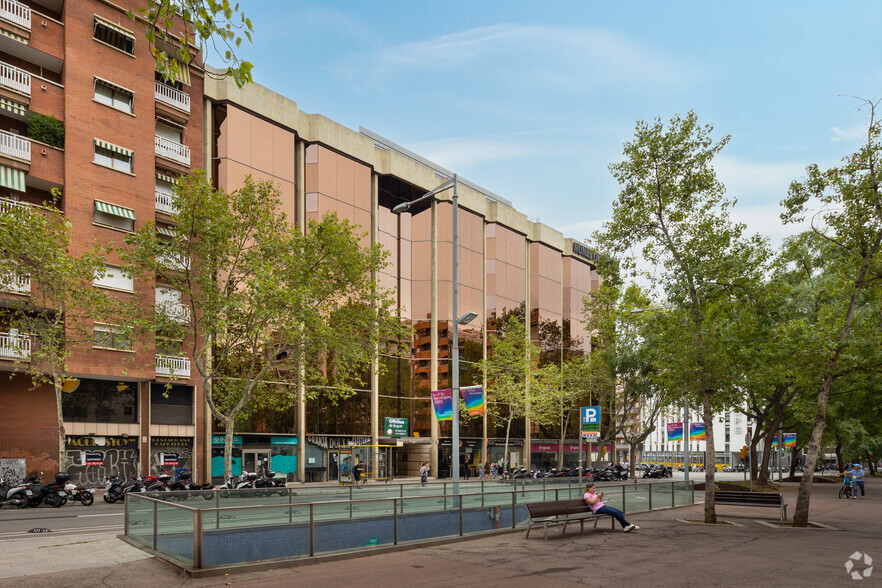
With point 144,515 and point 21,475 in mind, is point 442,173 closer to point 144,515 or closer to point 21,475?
point 21,475

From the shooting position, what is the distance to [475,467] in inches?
2248

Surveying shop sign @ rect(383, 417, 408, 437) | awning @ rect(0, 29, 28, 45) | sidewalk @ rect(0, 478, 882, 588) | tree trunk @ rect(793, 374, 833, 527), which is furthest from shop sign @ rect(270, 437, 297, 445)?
tree trunk @ rect(793, 374, 833, 527)

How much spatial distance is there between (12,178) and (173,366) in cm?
1018

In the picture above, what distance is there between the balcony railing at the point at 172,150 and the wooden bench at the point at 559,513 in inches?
1079

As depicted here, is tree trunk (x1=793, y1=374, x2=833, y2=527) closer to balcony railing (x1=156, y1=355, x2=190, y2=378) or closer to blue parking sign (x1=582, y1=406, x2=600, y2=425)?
blue parking sign (x1=582, y1=406, x2=600, y2=425)

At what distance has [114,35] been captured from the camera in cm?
3516

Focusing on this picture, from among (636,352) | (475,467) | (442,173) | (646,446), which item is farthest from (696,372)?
(646,446)

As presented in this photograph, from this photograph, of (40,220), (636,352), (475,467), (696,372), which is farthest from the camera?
(475,467)

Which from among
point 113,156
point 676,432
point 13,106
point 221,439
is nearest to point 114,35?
point 113,156

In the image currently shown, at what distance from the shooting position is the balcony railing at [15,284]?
28175 millimetres

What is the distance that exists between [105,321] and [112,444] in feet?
19.8

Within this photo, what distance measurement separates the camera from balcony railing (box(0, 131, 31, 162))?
3003cm

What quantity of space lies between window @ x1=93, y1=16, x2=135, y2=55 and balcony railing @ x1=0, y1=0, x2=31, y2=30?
3283 mm

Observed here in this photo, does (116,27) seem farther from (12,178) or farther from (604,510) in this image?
(604,510)
